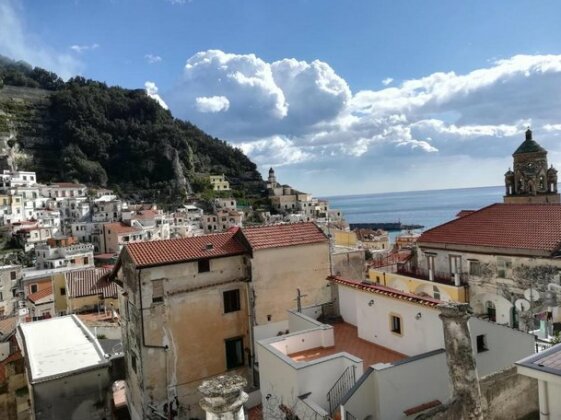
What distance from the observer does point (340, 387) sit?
10.3 metres

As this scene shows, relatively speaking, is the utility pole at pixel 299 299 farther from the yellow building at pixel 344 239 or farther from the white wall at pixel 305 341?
the yellow building at pixel 344 239

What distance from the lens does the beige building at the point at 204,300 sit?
51.3ft

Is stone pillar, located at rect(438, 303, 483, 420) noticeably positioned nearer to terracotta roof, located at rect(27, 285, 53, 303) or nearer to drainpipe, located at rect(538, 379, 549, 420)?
drainpipe, located at rect(538, 379, 549, 420)

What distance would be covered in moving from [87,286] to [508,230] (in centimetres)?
3088

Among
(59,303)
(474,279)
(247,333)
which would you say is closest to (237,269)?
(247,333)

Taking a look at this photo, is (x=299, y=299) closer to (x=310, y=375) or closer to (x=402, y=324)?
(x=402, y=324)

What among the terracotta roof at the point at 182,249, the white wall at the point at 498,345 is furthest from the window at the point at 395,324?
the terracotta roof at the point at 182,249

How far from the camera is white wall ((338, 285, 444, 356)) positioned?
11.1 m

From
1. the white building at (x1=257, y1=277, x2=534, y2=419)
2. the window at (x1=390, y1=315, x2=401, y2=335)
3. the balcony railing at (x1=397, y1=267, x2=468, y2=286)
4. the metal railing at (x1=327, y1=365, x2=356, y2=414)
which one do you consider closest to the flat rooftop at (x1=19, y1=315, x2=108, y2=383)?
the white building at (x1=257, y1=277, x2=534, y2=419)

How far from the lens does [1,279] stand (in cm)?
3931

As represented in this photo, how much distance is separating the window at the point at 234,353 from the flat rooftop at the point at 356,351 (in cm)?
504

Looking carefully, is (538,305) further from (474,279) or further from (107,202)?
(107,202)

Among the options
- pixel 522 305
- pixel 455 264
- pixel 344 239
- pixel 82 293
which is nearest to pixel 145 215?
pixel 344 239

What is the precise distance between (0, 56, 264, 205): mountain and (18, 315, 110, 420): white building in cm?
9766
